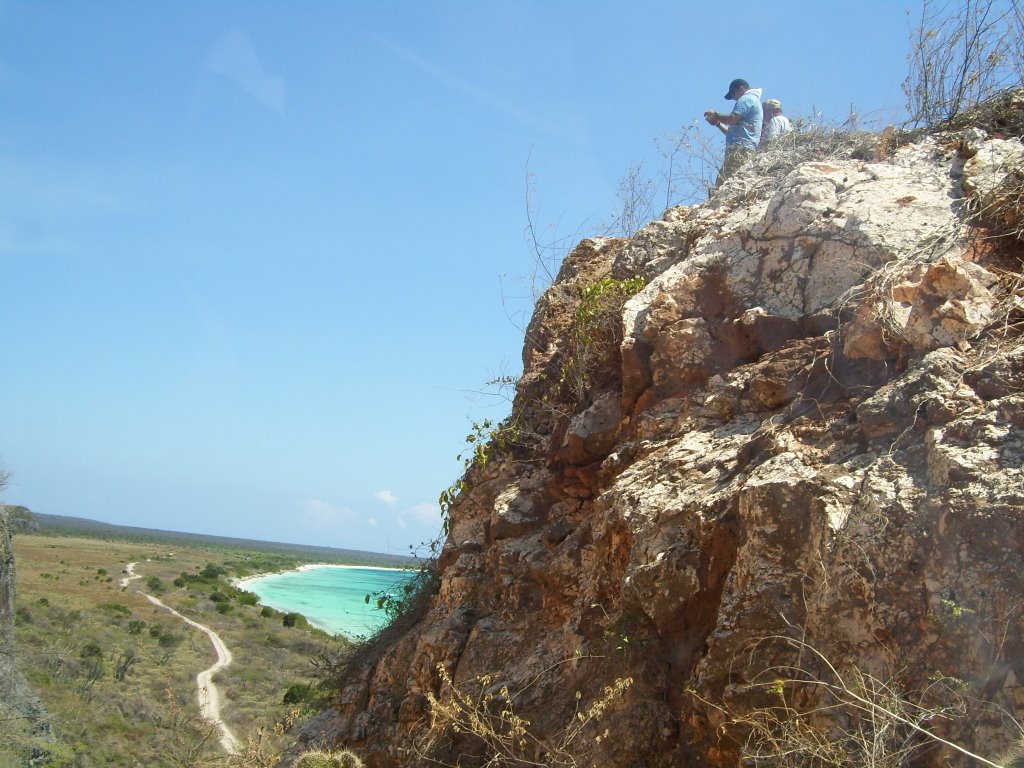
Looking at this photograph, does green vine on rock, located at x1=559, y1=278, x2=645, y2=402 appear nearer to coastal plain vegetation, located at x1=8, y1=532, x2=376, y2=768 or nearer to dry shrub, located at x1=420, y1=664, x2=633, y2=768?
dry shrub, located at x1=420, y1=664, x2=633, y2=768

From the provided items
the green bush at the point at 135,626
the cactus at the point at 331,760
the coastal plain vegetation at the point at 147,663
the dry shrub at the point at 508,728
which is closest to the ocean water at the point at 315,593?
the coastal plain vegetation at the point at 147,663

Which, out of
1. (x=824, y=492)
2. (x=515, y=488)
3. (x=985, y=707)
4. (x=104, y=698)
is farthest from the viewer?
(x=104, y=698)

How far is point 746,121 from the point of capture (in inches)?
320

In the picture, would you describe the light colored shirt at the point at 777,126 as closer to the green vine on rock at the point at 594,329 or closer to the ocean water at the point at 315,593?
the green vine on rock at the point at 594,329

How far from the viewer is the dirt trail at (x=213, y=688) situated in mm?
20688

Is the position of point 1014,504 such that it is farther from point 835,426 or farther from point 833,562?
point 835,426

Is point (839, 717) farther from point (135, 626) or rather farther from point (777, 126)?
point (135, 626)

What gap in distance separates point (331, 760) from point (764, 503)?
363 centimetres

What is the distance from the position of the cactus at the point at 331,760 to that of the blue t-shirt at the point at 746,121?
239 inches

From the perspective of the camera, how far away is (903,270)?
4.04 meters

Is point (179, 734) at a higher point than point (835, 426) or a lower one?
lower

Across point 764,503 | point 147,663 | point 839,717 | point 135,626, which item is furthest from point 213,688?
point 839,717

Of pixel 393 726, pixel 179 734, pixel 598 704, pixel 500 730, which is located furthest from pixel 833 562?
pixel 179 734

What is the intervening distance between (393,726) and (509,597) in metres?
1.23
